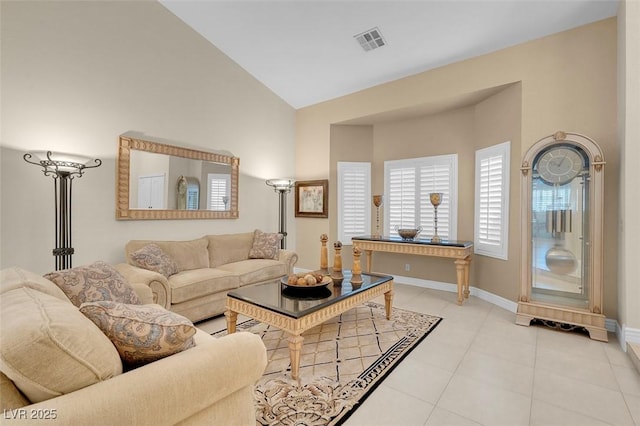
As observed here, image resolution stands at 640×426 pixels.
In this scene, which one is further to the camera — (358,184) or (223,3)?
(358,184)

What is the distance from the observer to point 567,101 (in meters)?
3.39

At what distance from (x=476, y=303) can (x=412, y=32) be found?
12.2 feet

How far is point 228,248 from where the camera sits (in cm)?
455

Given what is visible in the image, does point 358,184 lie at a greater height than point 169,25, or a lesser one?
lesser

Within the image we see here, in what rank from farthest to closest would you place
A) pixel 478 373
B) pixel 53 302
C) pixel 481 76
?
pixel 481 76 → pixel 478 373 → pixel 53 302

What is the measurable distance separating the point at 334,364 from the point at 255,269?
76.9 inches

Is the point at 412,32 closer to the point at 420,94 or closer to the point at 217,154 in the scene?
the point at 420,94

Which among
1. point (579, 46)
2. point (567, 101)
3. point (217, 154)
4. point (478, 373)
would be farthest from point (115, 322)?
point (579, 46)

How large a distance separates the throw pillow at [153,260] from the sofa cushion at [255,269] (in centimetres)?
72

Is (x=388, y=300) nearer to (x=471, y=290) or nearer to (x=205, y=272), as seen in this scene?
(x=471, y=290)

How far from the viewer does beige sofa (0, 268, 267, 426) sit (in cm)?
94

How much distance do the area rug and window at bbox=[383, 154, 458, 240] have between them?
1.84 m

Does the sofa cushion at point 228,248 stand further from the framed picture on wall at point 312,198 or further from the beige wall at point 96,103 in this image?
the framed picture on wall at point 312,198

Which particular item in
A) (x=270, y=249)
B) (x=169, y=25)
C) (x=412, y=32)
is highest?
(x=169, y=25)
